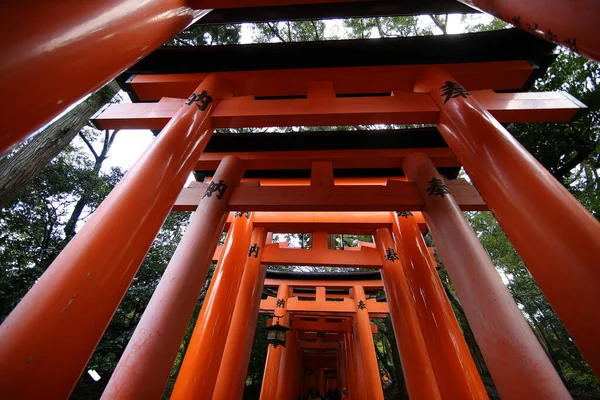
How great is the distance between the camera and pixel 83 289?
4.32 ft

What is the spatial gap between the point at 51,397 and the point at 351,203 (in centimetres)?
282

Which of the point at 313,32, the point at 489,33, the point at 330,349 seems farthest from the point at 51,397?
the point at 330,349

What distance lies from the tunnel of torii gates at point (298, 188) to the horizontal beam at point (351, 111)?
22 millimetres

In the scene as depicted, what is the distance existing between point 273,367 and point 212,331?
6605 mm

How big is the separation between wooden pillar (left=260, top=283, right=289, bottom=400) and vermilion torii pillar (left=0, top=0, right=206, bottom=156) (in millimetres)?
8275

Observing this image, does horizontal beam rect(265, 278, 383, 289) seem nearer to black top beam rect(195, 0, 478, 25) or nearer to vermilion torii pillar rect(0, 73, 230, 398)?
vermilion torii pillar rect(0, 73, 230, 398)

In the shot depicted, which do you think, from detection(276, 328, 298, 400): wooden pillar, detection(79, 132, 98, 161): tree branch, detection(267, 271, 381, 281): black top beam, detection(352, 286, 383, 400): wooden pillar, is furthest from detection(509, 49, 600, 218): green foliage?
detection(79, 132, 98, 161): tree branch

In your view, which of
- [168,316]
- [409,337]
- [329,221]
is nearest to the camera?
[168,316]

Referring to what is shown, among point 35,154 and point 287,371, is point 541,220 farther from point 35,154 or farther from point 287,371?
point 287,371

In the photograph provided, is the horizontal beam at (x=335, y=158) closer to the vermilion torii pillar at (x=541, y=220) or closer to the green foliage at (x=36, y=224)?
the vermilion torii pillar at (x=541, y=220)

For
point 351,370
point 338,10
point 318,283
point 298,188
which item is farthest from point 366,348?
point 338,10

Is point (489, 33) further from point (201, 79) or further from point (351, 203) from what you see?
point (201, 79)

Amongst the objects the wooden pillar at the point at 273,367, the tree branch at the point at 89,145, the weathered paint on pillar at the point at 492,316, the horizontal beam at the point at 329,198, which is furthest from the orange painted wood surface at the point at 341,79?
the tree branch at the point at 89,145

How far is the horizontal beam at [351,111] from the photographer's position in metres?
2.74
